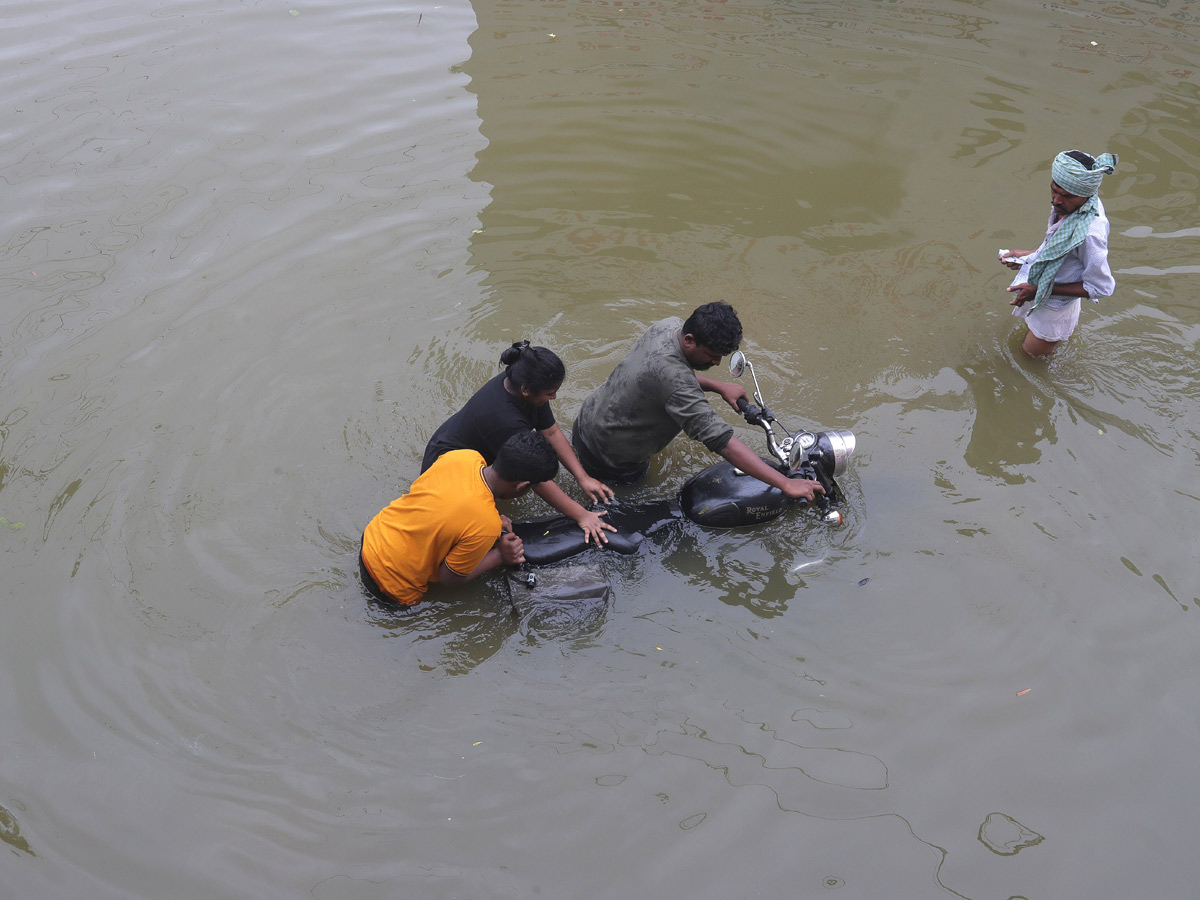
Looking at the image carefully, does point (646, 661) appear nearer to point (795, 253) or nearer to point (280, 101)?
point (795, 253)

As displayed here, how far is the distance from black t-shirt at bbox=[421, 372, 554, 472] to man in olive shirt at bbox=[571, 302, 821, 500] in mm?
461

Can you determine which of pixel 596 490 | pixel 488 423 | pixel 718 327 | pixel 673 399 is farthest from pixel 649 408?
pixel 488 423

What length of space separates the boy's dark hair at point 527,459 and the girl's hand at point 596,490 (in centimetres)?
55

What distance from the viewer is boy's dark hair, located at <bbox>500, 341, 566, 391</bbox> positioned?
183 inches

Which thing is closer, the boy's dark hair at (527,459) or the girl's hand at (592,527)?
the boy's dark hair at (527,459)

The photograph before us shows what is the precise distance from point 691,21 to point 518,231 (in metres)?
4.94

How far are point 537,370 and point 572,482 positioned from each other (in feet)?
4.62

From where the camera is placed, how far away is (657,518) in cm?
537

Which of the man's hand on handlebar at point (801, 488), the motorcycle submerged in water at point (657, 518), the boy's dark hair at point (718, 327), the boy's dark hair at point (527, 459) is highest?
the boy's dark hair at point (718, 327)

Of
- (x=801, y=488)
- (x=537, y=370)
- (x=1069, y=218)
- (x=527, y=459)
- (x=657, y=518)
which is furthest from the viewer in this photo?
(x=1069, y=218)

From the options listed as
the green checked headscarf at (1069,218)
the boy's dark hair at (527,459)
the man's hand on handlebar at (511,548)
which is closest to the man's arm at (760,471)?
the boy's dark hair at (527,459)

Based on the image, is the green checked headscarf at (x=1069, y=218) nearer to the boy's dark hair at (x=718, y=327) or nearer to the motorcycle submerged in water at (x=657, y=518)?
the motorcycle submerged in water at (x=657, y=518)

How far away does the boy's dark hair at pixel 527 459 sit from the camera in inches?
178

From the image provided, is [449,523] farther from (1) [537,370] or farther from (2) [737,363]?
(2) [737,363]
